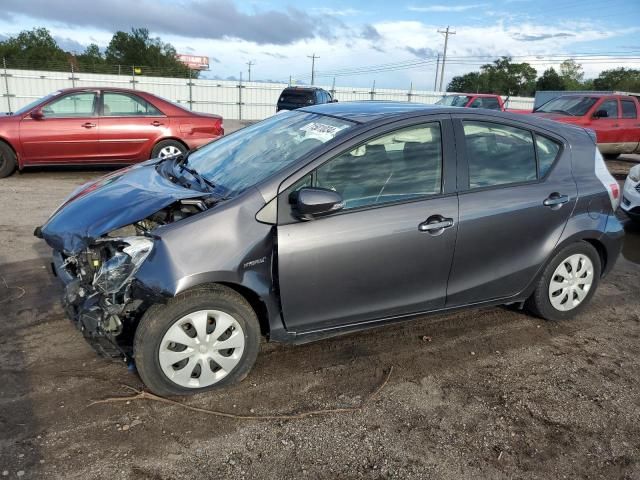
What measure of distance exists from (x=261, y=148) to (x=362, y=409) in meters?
1.86

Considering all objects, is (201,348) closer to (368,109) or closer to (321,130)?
(321,130)

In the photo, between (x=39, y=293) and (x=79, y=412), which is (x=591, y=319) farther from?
(x=39, y=293)

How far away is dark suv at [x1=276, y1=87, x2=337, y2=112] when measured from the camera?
18.8m

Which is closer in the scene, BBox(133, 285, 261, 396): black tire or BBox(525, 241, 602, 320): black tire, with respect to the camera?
BBox(133, 285, 261, 396): black tire

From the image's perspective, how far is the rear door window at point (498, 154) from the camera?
355 cm

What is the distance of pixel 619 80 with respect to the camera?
224ft

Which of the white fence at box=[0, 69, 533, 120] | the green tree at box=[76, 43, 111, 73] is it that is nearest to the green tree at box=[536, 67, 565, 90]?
the white fence at box=[0, 69, 533, 120]

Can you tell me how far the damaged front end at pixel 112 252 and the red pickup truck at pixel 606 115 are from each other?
493 inches

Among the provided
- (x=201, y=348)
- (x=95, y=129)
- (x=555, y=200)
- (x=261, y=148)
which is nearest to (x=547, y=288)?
(x=555, y=200)

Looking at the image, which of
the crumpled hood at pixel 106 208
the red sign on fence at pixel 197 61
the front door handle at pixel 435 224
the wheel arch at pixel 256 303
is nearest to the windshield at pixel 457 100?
the front door handle at pixel 435 224

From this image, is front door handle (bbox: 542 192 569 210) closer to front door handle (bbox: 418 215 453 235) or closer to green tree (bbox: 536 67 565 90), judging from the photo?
front door handle (bbox: 418 215 453 235)

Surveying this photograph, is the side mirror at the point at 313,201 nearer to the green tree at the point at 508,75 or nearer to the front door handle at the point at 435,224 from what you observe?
the front door handle at the point at 435,224

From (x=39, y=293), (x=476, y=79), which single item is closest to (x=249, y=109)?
(x=39, y=293)

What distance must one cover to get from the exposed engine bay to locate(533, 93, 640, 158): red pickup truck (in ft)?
41.3
